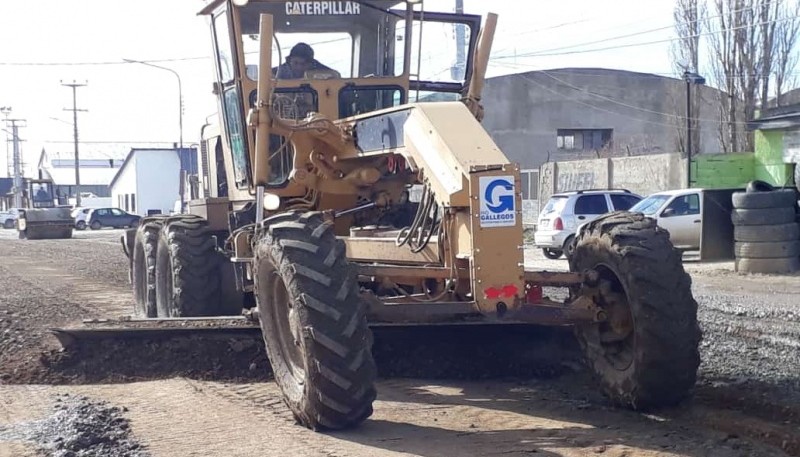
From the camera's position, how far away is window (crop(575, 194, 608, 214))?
25.5 metres

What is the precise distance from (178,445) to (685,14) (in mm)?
40522

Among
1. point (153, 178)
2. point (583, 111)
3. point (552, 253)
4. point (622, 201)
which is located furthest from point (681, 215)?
point (153, 178)

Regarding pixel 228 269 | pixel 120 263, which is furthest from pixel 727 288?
pixel 120 263

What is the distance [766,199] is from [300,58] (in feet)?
37.7

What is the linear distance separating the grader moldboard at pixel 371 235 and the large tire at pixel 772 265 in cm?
1053

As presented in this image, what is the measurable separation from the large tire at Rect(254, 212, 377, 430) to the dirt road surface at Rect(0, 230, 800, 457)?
196 mm

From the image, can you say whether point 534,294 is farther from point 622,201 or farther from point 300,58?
point 622,201

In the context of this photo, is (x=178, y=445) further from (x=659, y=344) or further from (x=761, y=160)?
(x=761, y=160)

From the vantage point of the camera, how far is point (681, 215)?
23.6 metres

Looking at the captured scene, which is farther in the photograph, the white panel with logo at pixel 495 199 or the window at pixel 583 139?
the window at pixel 583 139

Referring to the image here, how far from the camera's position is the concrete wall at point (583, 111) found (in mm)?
50812

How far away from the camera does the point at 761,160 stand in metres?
33.9

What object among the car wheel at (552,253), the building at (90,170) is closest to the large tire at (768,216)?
the car wheel at (552,253)

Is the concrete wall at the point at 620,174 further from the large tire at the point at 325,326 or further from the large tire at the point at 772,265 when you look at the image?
the large tire at the point at 325,326
